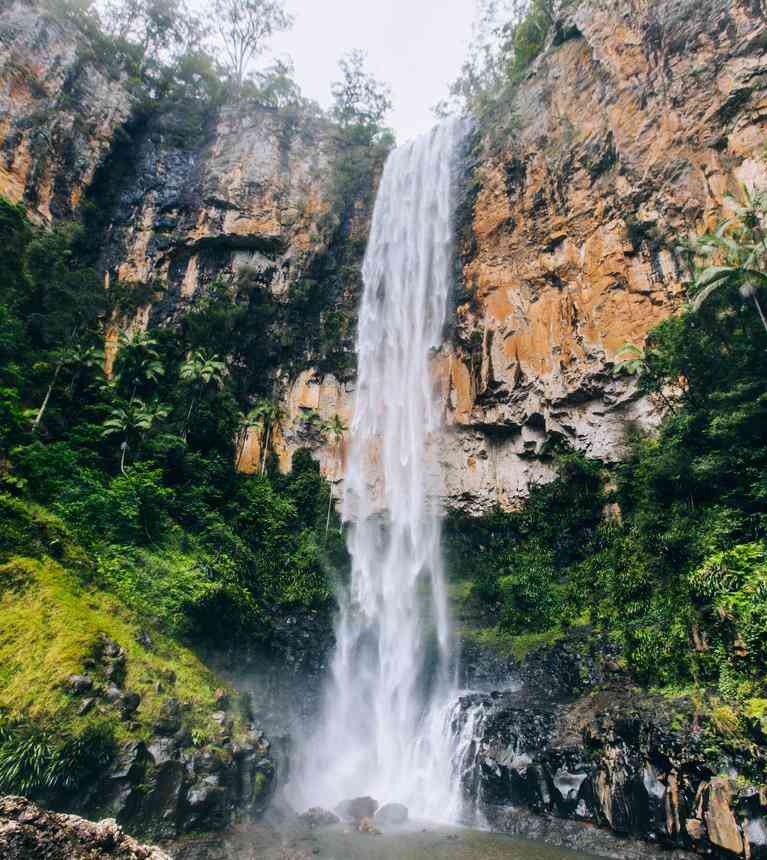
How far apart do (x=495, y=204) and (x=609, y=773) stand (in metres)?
21.8

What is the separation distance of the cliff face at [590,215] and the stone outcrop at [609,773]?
9258mm

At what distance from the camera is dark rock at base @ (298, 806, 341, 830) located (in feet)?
36.5

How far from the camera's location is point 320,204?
1107 inches

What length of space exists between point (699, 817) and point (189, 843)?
28.6ft

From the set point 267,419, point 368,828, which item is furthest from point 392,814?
point 267,419

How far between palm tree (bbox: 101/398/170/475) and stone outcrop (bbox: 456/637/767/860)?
14.7 metres

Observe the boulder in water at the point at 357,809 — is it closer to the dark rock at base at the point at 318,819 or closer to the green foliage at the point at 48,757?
the dark rock at base at the point at 318,819

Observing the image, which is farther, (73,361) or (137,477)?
(73,361)

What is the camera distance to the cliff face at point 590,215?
18266 mm

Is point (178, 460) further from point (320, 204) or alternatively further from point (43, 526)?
point (320, 204)

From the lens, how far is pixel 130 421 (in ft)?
65.2

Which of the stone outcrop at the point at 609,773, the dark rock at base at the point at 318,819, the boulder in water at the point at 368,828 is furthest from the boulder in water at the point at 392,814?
the stone outcrop at the point at 609,773

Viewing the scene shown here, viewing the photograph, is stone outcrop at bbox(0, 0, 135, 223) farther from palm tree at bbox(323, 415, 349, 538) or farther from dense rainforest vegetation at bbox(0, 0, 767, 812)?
palm tree at bbox(323, 415, 349, 538)

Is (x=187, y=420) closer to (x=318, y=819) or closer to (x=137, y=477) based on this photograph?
(x=137, y=477)
